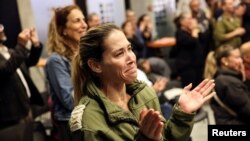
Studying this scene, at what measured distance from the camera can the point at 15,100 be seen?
251 centimetres

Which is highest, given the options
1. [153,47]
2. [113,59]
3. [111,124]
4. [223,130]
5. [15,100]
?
[113,59]

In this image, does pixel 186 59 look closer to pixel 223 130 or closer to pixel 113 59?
pixel 223 130

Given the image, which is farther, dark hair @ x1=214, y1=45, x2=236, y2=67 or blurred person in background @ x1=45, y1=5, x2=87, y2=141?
dark hair @ x1=214, y1=45, x2=236, y2=67

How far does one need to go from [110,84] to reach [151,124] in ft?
0.95

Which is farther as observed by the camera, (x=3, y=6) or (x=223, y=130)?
(x=3, y=6)

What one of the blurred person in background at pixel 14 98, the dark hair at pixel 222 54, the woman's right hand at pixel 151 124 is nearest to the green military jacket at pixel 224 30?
the dark hair at pixel 222 54

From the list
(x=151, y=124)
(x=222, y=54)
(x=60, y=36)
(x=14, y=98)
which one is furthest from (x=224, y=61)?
(x=151, y=124)

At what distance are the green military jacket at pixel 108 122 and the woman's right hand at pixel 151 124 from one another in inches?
3.4

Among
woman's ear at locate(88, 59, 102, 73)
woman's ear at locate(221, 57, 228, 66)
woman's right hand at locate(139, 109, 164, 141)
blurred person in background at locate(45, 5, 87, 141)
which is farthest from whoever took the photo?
woman's ear at locate(221, 57, 228, 66)

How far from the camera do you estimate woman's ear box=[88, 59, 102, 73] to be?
1.39 m

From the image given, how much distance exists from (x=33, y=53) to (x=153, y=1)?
4.13m

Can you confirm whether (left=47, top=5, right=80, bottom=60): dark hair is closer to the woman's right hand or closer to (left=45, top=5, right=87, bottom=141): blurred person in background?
(left=45, top=5, right=87, bottom=141): blurred person in background

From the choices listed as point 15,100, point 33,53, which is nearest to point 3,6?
point 33,53

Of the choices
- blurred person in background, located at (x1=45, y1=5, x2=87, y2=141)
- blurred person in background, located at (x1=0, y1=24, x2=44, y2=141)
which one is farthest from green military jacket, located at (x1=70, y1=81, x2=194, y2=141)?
blurred person in background, located at (x1=0, y1=24, x2=44, y2=141)
